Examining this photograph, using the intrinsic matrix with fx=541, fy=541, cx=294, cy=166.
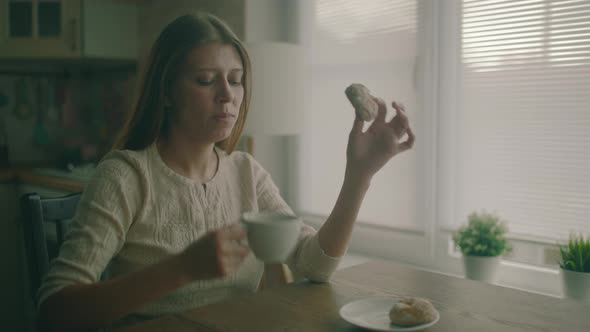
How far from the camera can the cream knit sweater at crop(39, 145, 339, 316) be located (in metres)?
1.03

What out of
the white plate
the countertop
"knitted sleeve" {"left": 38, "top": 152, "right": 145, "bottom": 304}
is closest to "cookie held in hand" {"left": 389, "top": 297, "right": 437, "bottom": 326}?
the white plate

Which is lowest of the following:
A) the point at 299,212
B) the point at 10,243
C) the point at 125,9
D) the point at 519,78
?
the point at 10,243

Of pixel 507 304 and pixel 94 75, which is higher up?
pixel 94 75

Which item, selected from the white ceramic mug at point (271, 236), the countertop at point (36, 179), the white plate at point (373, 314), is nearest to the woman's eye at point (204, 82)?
the white ceramic mug at point (271, 236)

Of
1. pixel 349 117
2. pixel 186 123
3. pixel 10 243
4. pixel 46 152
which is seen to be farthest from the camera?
pixel 46 152

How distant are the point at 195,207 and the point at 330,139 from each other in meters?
1.19

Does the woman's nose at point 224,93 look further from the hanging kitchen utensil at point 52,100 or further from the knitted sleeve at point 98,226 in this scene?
the hanging kitchen utensil at point 52,100

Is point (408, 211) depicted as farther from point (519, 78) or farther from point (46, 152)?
point (46, 152)

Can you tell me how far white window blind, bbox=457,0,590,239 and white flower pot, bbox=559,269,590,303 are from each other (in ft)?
0.85

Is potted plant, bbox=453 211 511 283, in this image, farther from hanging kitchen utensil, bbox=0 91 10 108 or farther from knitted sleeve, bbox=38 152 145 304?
hanging kitchen utensil, bbox=0 91 10 108

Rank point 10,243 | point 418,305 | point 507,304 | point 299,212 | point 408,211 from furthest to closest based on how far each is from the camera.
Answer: point 10,243 < point 299,212 < point 408,211 < point 507,304 < point 418,305

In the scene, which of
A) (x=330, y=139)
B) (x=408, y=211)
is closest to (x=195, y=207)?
(x=408, y=211)

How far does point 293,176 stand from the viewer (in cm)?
257

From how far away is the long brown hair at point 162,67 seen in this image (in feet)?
3.92
